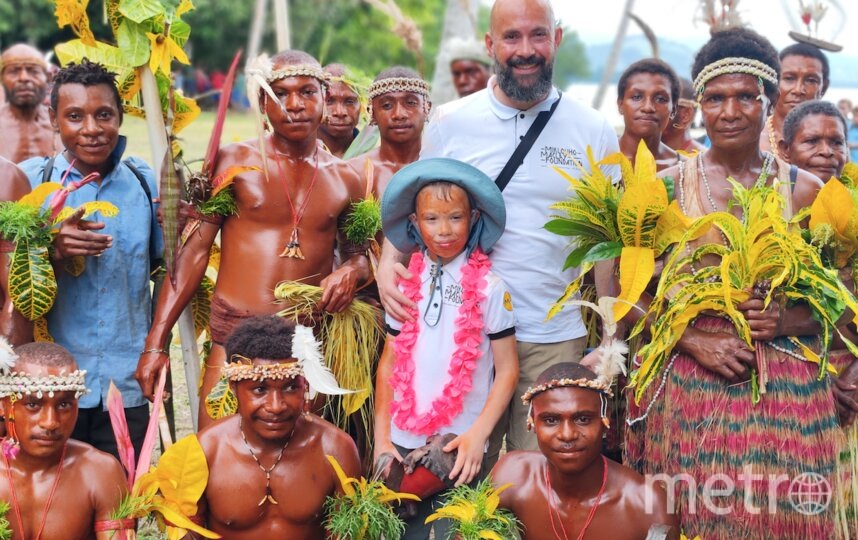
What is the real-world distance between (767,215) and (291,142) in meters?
2.12

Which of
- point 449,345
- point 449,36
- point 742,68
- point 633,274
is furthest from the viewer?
point 449,36

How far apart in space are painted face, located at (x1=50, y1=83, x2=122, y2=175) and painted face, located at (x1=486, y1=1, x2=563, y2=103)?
178cm

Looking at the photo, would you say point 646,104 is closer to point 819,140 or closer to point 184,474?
point 819,140

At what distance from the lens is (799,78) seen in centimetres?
652

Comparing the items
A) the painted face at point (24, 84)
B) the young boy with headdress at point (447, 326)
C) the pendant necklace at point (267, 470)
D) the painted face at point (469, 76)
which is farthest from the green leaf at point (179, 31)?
the painted face at point (24, 84)

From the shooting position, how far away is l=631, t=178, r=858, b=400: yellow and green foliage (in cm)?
374

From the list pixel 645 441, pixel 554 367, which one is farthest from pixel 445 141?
pixel 645 441

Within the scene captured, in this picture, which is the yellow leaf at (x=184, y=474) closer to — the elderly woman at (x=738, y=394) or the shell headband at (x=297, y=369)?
the shell headband at (x=297, y=369)

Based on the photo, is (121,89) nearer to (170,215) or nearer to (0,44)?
(170,215)

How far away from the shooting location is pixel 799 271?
3.74 m

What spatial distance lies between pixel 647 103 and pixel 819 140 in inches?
48.4

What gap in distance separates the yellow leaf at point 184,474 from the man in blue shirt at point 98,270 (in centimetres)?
94

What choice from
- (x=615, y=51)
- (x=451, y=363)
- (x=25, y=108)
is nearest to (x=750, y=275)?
(x=451, y=363)

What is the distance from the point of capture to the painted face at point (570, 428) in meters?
3.83
